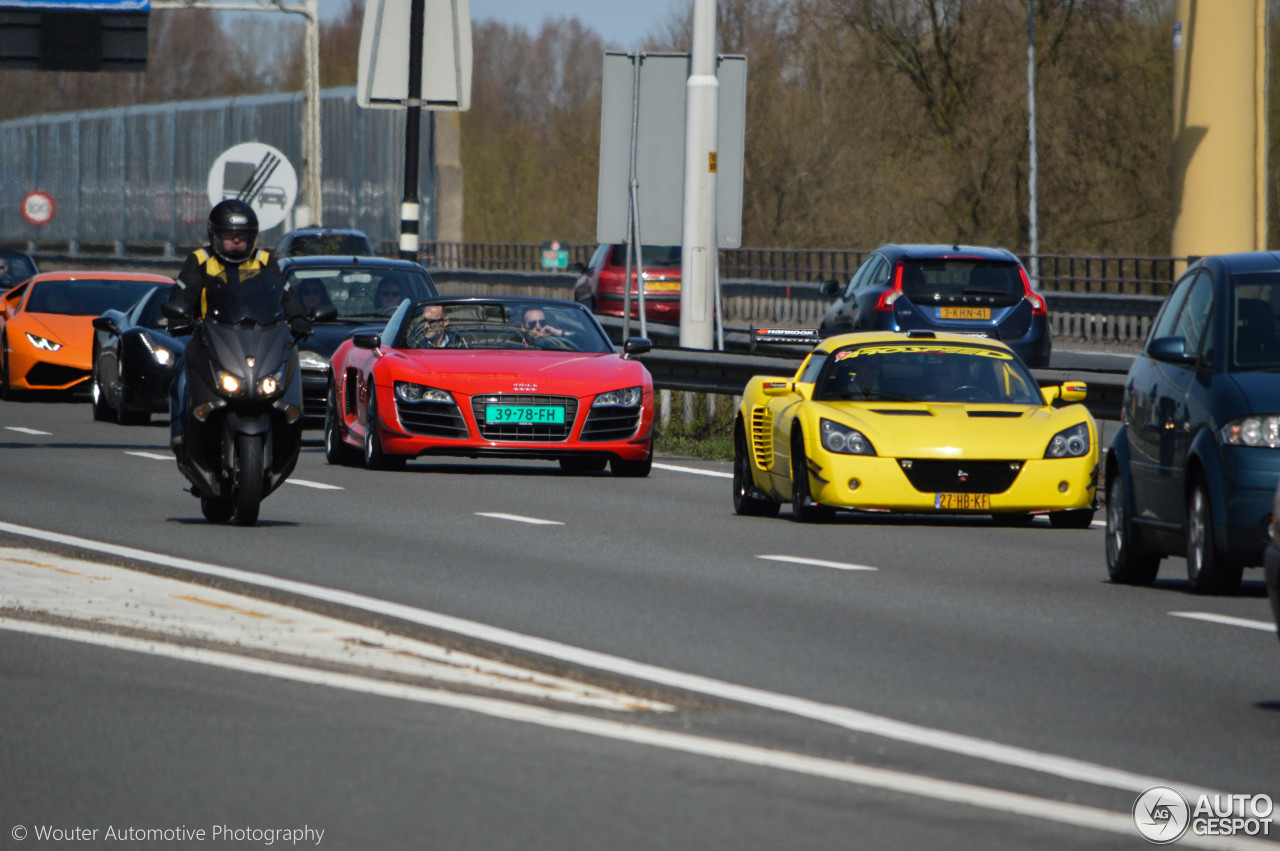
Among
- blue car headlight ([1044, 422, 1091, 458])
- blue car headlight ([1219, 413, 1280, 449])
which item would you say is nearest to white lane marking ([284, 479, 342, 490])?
blue car headlight ([1044, 422, 1091, 458])

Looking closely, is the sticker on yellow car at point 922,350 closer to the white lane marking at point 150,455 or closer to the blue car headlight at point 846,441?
the blue car headlight at point 846,441

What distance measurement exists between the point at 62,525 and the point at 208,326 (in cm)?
138

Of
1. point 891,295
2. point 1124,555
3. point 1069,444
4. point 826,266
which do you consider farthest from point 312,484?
point 826,266

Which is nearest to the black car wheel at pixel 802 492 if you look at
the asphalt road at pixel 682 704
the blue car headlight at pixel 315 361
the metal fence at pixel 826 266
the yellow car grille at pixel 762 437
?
the yellow car grille at pixel 762 437

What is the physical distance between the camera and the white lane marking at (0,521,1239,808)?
646 cm

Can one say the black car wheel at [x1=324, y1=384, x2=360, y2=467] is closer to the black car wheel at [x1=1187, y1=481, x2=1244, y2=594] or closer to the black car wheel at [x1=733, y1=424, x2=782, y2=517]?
the black car wheel at [x1=733, y1=424, x2=782, y2=517]

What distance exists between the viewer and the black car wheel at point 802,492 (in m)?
14.6

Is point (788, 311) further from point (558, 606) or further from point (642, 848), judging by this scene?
point (642, 848)

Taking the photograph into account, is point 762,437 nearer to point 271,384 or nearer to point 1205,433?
point 271,384

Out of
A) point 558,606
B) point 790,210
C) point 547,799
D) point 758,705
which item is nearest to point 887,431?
point 558,606

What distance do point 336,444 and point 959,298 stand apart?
756 cm

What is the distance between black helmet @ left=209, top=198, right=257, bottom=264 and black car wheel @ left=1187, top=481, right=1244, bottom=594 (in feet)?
16.8

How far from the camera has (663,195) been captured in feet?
A: 79.5

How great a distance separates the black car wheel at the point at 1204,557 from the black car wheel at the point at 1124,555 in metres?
0.46
